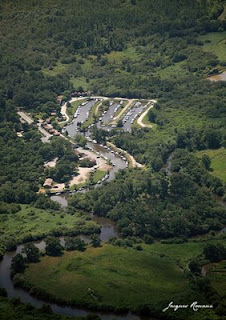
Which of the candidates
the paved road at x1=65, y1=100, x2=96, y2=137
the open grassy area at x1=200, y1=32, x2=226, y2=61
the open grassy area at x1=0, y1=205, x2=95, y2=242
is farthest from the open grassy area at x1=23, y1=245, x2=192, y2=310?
the open grassy area at x1=200, y1=32, x2=226, y2=61

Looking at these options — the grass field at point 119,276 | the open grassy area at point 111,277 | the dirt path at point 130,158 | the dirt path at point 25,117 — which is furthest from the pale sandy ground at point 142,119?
the open grassy area at point 111,277

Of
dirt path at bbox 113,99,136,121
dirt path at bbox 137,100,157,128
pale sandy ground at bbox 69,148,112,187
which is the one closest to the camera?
pale sandy ground at bbox 69,148,112,187

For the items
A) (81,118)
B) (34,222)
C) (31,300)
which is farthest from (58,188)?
(31,300)

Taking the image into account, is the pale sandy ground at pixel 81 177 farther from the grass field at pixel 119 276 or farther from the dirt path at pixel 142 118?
the grass field at pixel 119 276

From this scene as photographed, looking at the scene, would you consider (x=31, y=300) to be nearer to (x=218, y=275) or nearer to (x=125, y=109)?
(x=218, y=275)

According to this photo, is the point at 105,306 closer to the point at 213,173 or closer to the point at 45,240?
the point at 45,240

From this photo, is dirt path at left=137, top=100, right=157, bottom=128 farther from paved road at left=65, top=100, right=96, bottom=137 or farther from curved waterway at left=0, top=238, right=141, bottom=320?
curved waterway at left=0, top=238, right=141, bottom=320
